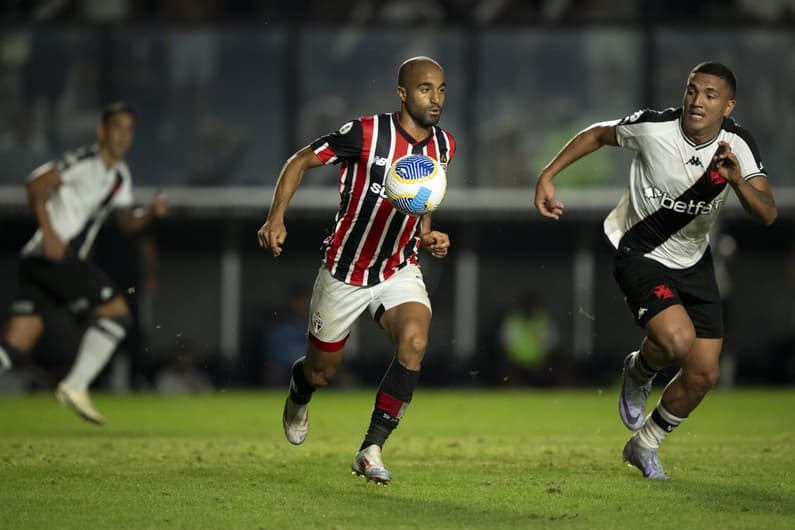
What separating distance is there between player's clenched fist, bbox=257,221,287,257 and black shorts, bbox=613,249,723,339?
2075mm

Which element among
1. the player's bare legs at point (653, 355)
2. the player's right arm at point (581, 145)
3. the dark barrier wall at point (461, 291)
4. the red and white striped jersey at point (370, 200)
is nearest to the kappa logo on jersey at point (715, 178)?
the player's right arm at point (581, 145)

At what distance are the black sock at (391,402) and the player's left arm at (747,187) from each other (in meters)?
1.93

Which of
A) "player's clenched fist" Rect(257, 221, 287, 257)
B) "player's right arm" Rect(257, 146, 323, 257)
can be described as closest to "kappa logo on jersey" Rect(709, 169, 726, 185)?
"player's right arm" Rect(257, 146, 323, 257)

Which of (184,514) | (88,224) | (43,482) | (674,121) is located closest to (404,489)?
(184,514)

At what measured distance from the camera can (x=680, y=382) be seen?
8.16 metres

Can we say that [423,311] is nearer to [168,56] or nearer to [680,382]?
[680,382]

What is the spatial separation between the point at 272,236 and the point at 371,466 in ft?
4.27

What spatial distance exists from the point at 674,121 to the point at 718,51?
12.0 metres

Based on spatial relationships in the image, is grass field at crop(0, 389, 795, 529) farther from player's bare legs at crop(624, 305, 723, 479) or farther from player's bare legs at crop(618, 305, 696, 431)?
player's bare legs at crop(618, 305, 696, 431)

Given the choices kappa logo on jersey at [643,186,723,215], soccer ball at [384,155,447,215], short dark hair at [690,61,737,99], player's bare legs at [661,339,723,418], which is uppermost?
short dark hair at [690,61,737,99]

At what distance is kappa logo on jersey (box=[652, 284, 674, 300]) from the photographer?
26.8ft

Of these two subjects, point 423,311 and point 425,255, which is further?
point 425,255

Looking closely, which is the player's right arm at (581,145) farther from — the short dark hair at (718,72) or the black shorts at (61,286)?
the black shorts at (61,286)

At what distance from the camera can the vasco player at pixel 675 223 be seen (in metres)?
8.03
